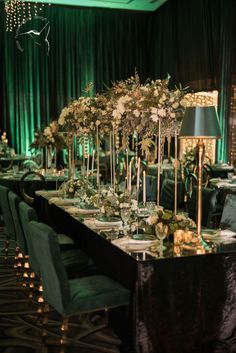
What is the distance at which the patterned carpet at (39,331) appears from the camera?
11.4ft

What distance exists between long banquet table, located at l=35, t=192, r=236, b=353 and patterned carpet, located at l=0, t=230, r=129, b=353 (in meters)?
0.42

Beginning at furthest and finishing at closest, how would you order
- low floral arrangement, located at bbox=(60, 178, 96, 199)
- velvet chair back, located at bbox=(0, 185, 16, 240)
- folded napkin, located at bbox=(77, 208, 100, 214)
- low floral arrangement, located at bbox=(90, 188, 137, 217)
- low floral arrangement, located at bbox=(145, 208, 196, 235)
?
low floral arrangement, located at bbox=(60, 178, 96, 199)
velvet chair back, located at bbox=(0, 185, 16, 240)
folded napkin, located at bbox=(77, 208, 100, 214)
low floral arrangement, located at bbox=(90, 188, 137, 217)
low floral arrangement, located at bbox=(145, 208, 196, 235)

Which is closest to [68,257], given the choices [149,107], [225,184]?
[149,107]

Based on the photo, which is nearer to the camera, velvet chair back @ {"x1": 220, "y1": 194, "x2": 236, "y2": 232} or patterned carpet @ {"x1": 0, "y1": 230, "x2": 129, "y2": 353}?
patterned carpet @ {"x1": 0, "y1": 230, "x2": 129, "y2": 353}

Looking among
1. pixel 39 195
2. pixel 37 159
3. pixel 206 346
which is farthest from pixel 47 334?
pixel 37 159

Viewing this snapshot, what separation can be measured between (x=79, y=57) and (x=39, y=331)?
10971 mm

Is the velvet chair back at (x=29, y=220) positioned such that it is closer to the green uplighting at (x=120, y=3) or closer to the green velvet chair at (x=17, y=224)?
the green velvet chair at (x=17, y=224)

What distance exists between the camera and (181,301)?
10.3 ft

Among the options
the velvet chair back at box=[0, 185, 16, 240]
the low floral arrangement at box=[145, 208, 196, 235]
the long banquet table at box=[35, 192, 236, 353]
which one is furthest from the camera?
the velvet chair back at box=[0, 185, 16, 240]

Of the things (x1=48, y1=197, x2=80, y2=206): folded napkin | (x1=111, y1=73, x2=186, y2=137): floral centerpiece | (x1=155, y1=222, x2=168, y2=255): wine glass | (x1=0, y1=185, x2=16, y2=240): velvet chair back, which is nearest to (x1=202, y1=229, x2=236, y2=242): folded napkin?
(x1=155, y1=222, x2=168, y2=255): wine glass

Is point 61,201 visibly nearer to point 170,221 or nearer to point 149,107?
point 149,107

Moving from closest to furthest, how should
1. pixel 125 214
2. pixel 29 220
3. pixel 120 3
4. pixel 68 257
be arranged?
pixel 125 214 → pixel 29 220 → pixel 68 257 → pixel 120 3

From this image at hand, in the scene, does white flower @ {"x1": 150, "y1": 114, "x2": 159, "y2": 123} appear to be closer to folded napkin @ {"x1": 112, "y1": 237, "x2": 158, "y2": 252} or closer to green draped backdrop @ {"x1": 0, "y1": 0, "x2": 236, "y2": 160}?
folded napkin @ {"x1": 112, "y1": 237, "x2": 158, "y2": 252}

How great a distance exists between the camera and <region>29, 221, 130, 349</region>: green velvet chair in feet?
10.0
